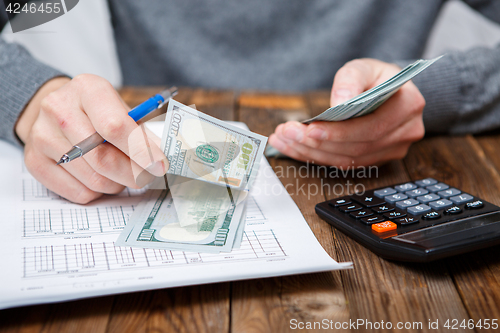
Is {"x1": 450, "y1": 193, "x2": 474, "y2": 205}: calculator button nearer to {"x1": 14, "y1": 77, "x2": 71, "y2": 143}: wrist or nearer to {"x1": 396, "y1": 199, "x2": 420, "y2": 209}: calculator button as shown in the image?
{"x1": 396, "y1": 199, "x2": 420, "y2": 209}: calculator button

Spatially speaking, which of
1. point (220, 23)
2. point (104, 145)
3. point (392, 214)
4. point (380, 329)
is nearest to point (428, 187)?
point (392, 214)

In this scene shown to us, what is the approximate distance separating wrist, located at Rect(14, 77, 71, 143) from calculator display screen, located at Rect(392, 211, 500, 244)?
1.81 feet

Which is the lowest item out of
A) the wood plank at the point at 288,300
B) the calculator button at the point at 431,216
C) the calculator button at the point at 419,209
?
the wood plank at the point at 288,300

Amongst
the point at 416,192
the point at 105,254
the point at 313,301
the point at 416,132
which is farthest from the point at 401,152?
the point at 105,254

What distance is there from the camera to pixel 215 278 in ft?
1.04

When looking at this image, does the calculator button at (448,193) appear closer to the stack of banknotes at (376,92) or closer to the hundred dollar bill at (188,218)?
the stack of banknotes at (376,92)

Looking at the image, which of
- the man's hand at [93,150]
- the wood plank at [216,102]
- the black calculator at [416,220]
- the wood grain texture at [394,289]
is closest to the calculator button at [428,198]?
the black calculator at [416,220]

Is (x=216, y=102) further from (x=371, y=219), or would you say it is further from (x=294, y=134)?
(x=371, y=219)

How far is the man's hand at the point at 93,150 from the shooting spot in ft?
1.34

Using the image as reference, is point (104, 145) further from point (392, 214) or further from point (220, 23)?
point (220, 23)

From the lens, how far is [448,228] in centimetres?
38

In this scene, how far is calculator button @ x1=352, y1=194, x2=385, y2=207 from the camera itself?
1.45ft

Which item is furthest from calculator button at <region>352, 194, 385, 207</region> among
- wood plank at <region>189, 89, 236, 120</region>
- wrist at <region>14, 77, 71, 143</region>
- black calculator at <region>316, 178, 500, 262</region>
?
wrist at <region>14, 77, 71, 143</region>

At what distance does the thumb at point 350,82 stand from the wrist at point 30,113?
447 millimetres
